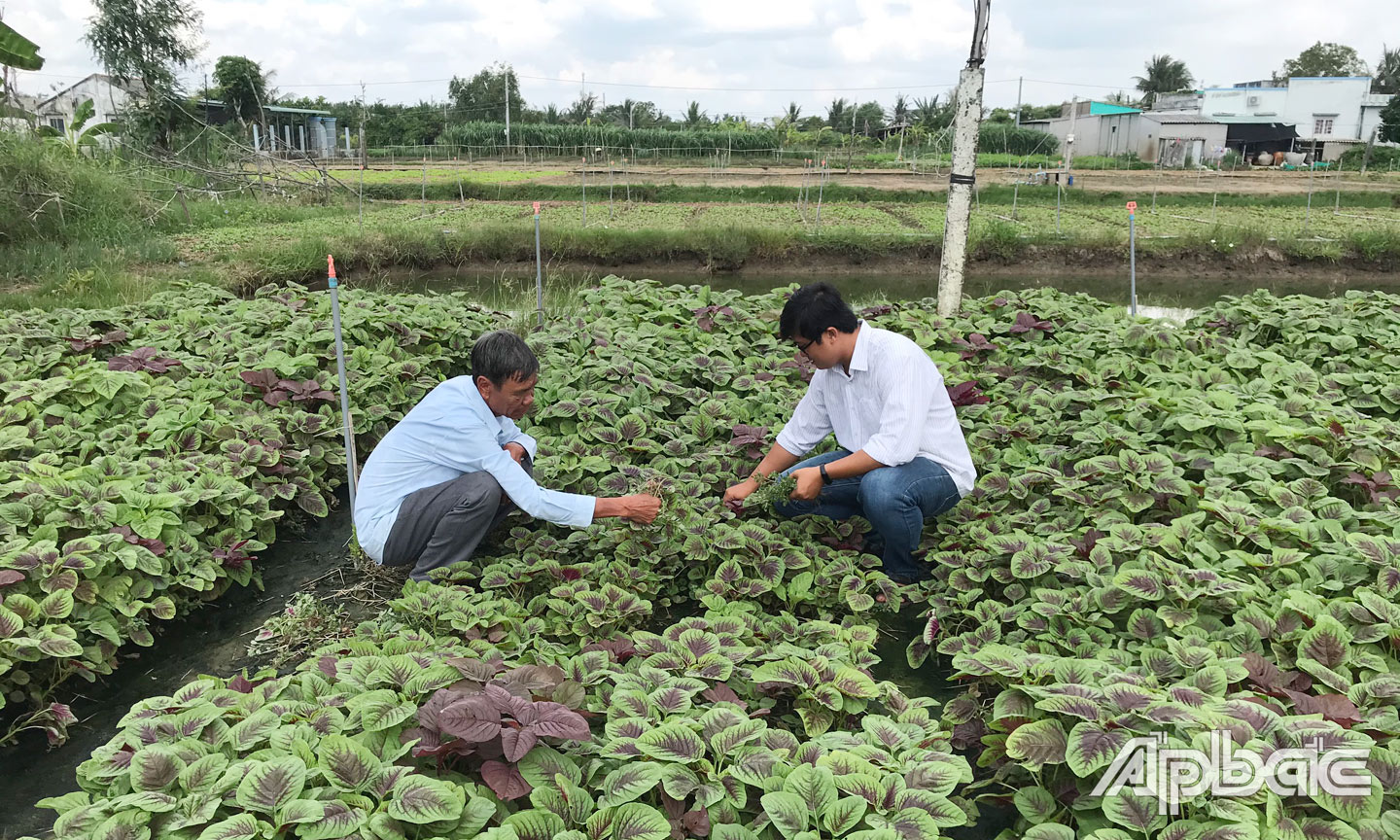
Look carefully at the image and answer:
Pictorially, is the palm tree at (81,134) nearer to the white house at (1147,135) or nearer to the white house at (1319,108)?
the white house at (1147,135)

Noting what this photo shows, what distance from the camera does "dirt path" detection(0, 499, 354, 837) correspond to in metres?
Answer: 2.65

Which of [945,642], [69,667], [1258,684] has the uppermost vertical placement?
[1258,684]

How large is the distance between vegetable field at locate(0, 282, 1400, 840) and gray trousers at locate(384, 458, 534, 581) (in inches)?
7.6

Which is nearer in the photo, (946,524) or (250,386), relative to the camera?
(946,524)

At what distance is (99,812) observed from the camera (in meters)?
1.69

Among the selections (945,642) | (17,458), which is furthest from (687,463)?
(17,458)

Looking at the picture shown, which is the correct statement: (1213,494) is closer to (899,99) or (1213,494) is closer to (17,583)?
(17,583)

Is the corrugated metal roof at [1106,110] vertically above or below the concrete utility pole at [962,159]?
above

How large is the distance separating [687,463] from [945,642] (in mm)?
1508

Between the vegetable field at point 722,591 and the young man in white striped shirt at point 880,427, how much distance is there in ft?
0.56

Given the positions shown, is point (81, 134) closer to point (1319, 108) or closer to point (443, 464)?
point (443, 464)

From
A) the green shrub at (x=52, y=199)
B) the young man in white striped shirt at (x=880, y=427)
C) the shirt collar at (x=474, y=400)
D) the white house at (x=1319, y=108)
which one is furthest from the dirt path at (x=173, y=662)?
the white house at (x=1319, y=108)

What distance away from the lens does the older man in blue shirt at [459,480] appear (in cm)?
317

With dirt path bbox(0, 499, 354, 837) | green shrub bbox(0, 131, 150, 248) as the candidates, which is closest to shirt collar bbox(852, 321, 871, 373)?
dirt path bbox(0, 499, 354, 837)
